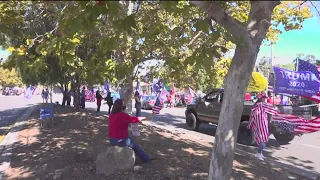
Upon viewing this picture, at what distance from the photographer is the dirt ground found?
6.62 metres

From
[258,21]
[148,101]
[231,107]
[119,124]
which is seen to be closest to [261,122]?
[119,124]

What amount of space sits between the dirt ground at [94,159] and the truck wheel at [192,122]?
5423 millimetres

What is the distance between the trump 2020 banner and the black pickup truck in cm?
71

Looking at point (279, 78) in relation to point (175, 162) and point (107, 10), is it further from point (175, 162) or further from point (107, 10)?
point (107, 10)

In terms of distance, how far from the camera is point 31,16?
32.8 feet

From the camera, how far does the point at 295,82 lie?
11.4 m

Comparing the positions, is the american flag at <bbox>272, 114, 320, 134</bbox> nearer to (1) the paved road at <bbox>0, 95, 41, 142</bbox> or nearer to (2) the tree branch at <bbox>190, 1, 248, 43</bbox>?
(2) the tree branch at <bbox>190, 1, 248, 43</bbox>

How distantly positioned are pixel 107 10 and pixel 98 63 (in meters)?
4.81

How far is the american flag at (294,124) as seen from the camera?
10.1 m

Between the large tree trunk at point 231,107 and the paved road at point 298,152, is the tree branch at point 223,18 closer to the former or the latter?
the large tree trunk at point 231,107

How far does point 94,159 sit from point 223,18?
15.7 feet

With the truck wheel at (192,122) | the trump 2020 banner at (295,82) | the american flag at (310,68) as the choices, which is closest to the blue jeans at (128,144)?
the trump 2020 banner at (295,82)

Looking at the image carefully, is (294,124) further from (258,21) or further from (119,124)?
(258,21)

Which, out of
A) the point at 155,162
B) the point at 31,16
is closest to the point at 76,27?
the point at 155,162
